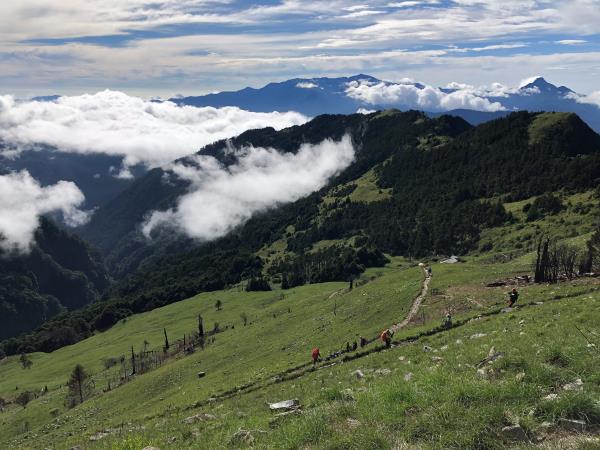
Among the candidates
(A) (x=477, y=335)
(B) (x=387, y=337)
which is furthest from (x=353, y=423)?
(B) (x=387, y=337)

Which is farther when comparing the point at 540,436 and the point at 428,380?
the point at 428,380

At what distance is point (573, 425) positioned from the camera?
11398 mm

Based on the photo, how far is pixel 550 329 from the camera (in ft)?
73.8

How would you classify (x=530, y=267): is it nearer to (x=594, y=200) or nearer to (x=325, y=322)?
(x=325, y=322)

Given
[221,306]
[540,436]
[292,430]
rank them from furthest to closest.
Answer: [221,306] < [292,430] < [540,436]

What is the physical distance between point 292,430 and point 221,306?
562 feet

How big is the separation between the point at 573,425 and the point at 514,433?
4.45 ft

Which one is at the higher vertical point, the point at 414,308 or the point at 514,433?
the point at 514,433

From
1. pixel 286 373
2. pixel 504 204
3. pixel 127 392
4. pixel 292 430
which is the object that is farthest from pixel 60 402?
pixel 504 204

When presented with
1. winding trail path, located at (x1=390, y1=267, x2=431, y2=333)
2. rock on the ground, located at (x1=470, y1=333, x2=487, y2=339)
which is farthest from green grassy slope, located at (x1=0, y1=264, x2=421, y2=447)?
rock on the ground, located at (x1=470, y1=333, x2=487, y2=339)

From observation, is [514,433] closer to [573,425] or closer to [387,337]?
[573,425]

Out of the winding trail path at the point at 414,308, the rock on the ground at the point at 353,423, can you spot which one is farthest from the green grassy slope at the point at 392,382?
the winding trail path at the point at 414,308

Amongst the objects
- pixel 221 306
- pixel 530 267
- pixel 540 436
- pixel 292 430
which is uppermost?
pixel 540 436

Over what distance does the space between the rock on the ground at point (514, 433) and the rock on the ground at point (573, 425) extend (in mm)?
970
